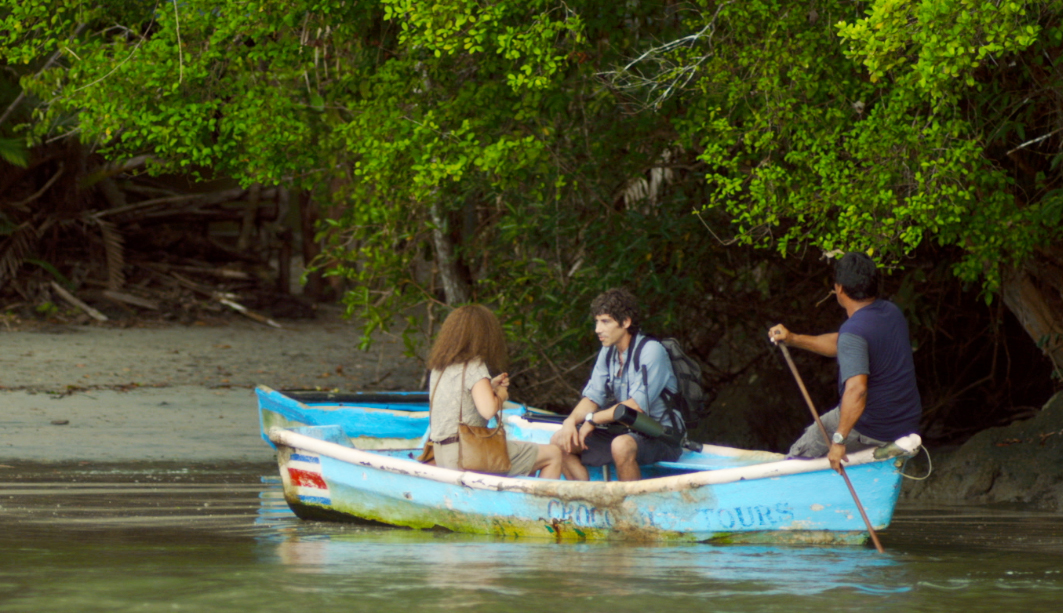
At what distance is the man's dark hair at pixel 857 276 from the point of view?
626 centimetres

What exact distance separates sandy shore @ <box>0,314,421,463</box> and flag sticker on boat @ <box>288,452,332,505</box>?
319cm

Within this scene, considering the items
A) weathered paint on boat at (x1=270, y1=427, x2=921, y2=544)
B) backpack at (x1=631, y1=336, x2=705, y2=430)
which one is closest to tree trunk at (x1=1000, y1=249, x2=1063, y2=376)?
backpack at (x1=631, y1=336, x2=705, y2=430)

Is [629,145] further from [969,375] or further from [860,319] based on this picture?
[860,319]

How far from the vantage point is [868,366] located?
6.16 meters

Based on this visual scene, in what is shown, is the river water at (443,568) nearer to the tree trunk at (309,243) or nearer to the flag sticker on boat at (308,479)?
the flag sticker on boat at (308,479)

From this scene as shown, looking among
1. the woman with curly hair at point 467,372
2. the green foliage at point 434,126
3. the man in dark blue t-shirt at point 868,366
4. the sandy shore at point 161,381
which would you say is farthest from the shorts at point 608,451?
the sandy shore at point 161,381

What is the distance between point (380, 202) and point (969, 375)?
575 centimetres

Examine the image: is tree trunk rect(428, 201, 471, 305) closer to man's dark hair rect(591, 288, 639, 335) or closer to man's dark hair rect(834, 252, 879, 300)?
man's dark hair rect(591, 288, 639, 335)

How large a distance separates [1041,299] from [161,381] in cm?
869

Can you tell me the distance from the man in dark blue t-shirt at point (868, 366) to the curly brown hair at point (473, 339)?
4.68 feet

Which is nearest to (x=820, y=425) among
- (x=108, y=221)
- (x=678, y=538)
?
(x=678, y=538)

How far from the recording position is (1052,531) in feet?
24.7

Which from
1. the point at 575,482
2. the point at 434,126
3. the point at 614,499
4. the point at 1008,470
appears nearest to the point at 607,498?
the point at 614,499

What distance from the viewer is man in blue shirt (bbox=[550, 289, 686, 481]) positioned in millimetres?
7129
